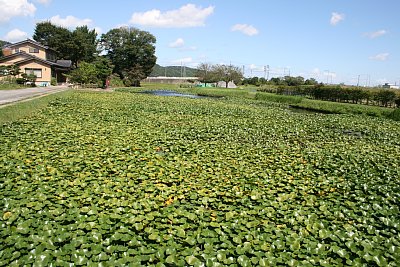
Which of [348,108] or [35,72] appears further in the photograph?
[35,72]

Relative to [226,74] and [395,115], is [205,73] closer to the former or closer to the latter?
[226,74]

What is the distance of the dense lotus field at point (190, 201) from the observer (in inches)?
137

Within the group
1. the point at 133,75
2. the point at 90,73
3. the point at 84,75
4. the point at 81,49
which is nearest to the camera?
the point at 84,75

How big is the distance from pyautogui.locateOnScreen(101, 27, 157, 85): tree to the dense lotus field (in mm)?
47226

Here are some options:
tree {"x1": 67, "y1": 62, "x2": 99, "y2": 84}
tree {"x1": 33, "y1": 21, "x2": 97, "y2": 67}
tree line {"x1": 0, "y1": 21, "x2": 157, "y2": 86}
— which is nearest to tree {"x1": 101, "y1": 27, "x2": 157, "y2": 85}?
tree line {"x1": 0, "y1": 21, "x2": 157, "y2": 86}

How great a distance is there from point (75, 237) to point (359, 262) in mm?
3193

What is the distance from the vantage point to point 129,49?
5366cm

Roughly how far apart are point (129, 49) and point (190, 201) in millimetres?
52408

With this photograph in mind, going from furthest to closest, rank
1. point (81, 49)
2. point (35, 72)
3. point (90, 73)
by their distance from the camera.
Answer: point (81, 49) < point (90, 73) < point (35, 72)

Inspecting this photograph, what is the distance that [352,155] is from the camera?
793cm

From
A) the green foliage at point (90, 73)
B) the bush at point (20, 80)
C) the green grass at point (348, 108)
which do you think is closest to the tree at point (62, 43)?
the green foliage at point (90, 73)

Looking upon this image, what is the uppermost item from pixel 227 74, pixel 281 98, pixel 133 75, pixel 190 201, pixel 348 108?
pixel 227 74

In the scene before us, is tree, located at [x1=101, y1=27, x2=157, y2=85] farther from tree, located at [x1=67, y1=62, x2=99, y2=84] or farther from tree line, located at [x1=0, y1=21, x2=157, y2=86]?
tree, located at [x1=67, y1=62, x2=99, y2=84]

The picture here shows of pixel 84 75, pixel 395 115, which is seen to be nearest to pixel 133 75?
pixel 84 75
